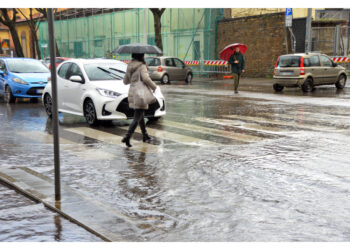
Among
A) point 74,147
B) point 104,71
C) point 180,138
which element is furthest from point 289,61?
point 74,147

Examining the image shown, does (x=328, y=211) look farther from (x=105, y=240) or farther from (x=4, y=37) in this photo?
(x=4, y=37)

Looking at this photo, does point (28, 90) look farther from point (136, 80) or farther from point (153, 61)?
point (153, 61)

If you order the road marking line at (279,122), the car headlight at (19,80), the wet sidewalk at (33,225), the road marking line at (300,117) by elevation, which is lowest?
the wet sidewalk at (33,225)

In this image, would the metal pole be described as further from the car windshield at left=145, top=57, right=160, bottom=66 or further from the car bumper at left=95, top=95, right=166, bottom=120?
the car windshield at left=145, top=57, right=160, bottom=66

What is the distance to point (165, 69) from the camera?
2752 centimetres

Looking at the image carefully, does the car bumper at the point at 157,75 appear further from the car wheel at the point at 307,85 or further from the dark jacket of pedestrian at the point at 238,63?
the car wheel at the point at 307,85

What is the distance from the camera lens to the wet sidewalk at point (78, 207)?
13.9ft

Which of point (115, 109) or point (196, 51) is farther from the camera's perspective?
point (196, 51)

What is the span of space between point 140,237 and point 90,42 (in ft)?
157

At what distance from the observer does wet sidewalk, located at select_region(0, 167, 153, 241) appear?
4.22 m

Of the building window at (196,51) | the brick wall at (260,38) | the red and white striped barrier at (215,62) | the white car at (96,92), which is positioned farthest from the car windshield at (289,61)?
the building window at (196,51)

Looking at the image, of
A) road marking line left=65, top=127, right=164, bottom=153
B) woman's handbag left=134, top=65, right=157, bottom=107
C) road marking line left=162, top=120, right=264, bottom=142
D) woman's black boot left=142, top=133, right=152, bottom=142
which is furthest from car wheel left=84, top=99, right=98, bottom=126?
woman's handbag left=134, top=65, right=157, bottom=107

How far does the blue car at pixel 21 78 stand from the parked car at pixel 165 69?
10220mm

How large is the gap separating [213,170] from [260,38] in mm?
26025
